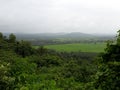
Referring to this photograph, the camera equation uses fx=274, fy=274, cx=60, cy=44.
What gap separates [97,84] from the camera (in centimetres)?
1078

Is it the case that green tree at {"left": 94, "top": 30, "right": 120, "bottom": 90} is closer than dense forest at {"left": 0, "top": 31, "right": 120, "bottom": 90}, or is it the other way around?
green tree at {"left": 94, "top": 30, "right": 120, "bottom": 90}

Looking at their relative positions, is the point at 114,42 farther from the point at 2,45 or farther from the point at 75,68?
the point at 2,45

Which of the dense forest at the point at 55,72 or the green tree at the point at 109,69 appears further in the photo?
the dense forest at the point at 55,72

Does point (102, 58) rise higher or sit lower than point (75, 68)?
higher

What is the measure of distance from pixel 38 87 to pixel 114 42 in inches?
890

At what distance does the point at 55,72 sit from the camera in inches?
1797

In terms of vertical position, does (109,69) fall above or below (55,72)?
above

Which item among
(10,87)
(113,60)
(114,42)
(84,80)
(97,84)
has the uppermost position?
(114,42)

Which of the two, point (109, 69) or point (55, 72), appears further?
point (55, 72)

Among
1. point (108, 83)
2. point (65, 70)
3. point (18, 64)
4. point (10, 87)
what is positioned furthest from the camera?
point (65, 70)

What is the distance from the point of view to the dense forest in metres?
10.6

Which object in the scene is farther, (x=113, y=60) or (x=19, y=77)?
(x=19, y=77)

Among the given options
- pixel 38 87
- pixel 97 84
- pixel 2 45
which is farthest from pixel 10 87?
pixel 2 45

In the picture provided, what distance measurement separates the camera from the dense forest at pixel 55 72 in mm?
10609
